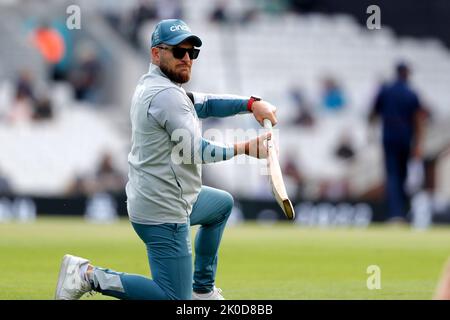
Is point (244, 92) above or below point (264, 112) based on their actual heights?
below

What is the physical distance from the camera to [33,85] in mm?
26516

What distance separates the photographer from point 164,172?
810 cm

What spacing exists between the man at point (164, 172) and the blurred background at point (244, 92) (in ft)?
49.4

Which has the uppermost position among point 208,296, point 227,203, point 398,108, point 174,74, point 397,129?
point 174,74

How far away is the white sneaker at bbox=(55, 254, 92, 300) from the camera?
823 centimetres

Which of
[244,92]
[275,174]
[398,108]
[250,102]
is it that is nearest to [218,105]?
[250,102]

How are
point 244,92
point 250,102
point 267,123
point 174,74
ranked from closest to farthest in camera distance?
point 174,74, point 267,123, point 250,102, point 244,92

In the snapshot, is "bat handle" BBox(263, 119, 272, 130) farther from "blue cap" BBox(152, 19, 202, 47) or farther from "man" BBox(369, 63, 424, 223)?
"man" BBox(369, 63, 424, 223)

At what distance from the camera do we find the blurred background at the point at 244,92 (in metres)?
23.9

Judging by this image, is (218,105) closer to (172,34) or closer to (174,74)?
(174,74)

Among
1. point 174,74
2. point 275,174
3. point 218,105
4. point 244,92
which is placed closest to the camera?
point 275,174

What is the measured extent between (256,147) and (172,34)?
3.33 feet

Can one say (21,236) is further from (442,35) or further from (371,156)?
(442,35)

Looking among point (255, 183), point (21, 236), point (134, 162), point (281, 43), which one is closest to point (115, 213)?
→ point (255, 183)
